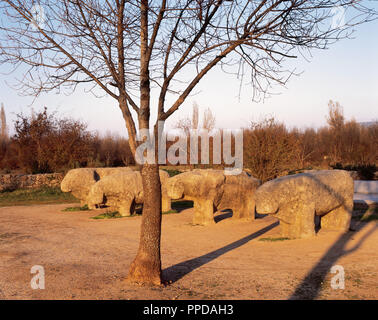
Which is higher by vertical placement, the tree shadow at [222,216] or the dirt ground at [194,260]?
the tree shadow at [222,216]

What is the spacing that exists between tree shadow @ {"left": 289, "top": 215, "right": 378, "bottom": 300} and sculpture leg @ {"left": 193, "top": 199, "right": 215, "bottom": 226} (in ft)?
12.2

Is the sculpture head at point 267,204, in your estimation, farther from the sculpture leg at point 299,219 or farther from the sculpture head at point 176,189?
the sculpture head at point 176,189

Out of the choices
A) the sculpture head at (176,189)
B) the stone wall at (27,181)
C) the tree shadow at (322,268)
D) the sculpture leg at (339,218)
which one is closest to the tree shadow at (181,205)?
the sculpture head at (176,189)

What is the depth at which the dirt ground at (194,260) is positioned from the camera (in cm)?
567

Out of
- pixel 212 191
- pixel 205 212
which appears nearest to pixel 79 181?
pixel 205 212

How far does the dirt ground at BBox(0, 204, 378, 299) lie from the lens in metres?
5.67

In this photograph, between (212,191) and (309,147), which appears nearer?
(212,191)

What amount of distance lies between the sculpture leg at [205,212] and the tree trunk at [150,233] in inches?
224

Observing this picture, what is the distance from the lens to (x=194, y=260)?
772 cm

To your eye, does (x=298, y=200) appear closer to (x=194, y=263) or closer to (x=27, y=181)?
(x=194, y=263)

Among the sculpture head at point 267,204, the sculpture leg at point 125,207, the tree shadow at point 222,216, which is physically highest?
the sculpture head at point 267,204

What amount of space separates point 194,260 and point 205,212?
159 inches

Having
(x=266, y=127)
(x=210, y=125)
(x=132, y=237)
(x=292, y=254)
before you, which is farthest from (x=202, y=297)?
(x=210, y=125)

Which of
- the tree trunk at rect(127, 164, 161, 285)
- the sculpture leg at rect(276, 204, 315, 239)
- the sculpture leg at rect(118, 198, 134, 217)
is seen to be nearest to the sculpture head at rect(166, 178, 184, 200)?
the sculpture leg at rect(118, 198, 134, 217)
